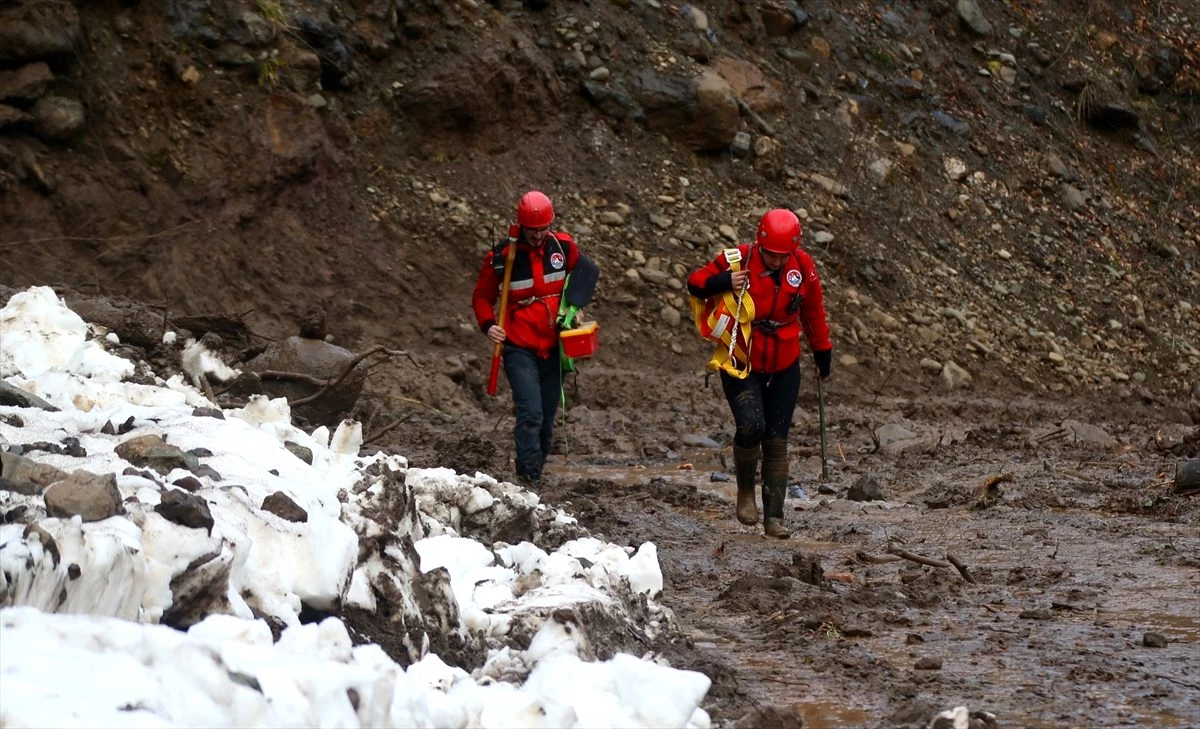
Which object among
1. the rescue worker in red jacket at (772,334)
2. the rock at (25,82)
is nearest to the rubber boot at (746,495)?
the rescue worker in red jacket at (772,334)

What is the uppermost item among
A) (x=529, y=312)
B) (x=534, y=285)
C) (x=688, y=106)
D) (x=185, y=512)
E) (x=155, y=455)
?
(x=185, y=512)

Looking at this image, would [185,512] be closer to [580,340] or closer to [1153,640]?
[1153,640]

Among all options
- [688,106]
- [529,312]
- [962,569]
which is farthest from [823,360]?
[688,106]

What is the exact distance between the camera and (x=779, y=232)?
308 inches

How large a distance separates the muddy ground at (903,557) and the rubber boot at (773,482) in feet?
0.58

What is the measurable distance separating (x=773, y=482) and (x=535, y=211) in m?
2.17

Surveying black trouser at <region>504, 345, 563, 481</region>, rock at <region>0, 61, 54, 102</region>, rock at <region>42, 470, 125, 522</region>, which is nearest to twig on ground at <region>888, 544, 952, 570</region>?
black trouser at <region>504, 345, 563, 481</region>

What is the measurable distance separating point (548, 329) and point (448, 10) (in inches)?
315

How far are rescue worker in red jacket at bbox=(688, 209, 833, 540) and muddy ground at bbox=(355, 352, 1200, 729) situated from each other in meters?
0.42

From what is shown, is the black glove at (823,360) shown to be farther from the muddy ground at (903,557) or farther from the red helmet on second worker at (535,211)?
the red helmet on second worker at (535,211)

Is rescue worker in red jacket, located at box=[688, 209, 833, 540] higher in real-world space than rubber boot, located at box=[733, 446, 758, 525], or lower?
higher

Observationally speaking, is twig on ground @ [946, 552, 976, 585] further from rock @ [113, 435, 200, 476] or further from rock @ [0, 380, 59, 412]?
rock @ [0, 380, 59, 412]

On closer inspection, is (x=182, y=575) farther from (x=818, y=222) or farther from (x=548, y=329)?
(x=818, y=222)

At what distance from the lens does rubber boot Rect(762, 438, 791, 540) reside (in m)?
8.27
